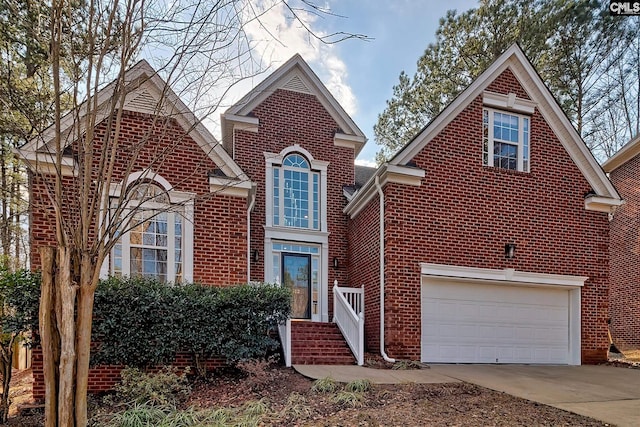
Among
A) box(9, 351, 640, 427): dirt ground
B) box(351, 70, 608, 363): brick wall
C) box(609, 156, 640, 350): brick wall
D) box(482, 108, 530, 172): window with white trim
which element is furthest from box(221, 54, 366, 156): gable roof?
box(609, 156, 640, 350): brick wall

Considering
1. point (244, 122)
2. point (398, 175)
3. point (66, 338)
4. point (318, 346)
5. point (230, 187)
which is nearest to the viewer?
point (66, 338)

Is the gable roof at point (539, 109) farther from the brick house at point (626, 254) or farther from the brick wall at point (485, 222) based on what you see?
the brick house at point (626, 254)

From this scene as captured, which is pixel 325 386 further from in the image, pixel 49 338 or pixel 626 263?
pixel 626 263

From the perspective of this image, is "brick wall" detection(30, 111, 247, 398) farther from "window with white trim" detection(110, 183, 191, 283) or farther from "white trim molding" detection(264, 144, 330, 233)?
"white trim molding" detection(264, 144, 330, 233)

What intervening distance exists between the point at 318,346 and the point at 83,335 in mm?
6704

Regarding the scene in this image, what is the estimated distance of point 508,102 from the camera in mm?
11016

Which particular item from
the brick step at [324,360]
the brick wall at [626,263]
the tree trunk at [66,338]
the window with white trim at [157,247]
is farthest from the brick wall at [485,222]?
the tree trunk at [66,338]

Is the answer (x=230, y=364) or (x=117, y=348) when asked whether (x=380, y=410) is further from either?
(x=117, y=348)

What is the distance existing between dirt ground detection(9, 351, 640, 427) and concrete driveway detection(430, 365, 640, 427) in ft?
1.49

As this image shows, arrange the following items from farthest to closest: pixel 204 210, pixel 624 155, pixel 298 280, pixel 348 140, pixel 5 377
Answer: pixel 624 155 → pixel 348 140 → pixel 298 280 → pixel 204 210 → pixel 5 377

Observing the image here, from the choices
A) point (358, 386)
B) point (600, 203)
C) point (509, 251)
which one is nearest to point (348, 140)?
point (509, 251)

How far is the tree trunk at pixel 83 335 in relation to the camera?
→ 3.44 meters

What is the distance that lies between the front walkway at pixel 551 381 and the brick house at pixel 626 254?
6.99 meters

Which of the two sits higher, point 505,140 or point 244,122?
point 244,122
